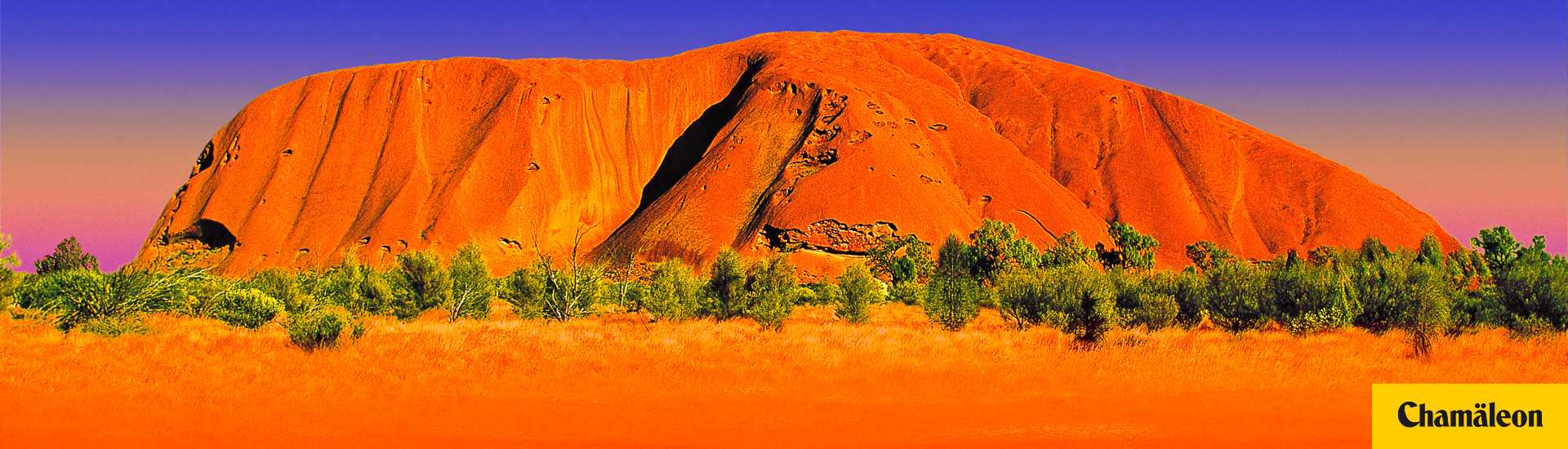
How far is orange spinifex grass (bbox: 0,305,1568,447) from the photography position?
40.8ft

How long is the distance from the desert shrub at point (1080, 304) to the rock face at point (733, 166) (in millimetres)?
41987

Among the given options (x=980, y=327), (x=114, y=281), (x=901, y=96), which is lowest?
(x=980, y=327)

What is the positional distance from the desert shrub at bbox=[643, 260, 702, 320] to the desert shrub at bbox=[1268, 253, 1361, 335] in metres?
16.6

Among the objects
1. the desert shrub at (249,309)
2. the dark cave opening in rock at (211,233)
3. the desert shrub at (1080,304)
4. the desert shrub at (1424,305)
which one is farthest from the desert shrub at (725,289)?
the dark cave opening in rock at (211,233)

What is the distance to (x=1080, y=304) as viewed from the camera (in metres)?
26.2

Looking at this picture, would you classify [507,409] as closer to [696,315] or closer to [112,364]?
[112,364]

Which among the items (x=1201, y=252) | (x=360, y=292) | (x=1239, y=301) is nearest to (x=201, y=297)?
(x=360, y=292)

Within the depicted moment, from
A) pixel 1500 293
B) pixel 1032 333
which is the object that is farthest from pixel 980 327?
pixel 1500 293

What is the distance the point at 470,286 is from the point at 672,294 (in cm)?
726

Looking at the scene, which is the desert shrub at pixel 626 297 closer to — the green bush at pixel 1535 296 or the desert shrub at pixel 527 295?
the desert shrub at pixel 527 295

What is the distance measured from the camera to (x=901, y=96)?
89562 millimetres

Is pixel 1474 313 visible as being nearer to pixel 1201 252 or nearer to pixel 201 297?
pixel 201 297

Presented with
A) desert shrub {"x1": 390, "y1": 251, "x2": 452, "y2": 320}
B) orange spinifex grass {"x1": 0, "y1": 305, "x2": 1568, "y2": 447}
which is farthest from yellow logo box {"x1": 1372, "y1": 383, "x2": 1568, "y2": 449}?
desert shrub {"x1": 390, "y1": 251, "x2": 452, "y2": 320}

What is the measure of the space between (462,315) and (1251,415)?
2535 cm
